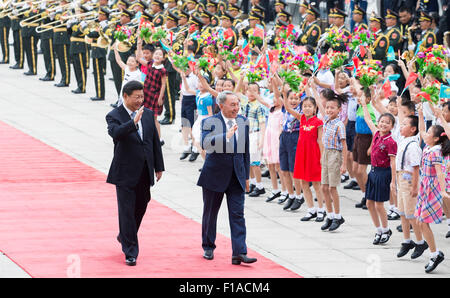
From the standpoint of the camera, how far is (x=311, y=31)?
2000 cm

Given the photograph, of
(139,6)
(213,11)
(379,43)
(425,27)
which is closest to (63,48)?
(139,6)

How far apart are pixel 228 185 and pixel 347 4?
12721mm

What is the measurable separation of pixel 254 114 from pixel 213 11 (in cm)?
934

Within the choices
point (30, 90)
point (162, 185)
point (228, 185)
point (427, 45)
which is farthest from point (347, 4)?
point (228, 185)

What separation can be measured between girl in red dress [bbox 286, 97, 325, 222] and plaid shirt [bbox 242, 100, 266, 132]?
1435mm

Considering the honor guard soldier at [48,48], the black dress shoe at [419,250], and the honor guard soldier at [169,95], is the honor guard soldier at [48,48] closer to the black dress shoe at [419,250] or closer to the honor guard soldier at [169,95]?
the honor guard soldier at [169,95]

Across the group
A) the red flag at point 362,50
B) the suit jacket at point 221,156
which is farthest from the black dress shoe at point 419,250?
the red flag at point 362,50

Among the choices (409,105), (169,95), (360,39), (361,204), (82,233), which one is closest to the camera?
(82,233)

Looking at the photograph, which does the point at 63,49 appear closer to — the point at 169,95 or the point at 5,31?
the point at 5,31

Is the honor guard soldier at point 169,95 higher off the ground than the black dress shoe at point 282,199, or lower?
higher

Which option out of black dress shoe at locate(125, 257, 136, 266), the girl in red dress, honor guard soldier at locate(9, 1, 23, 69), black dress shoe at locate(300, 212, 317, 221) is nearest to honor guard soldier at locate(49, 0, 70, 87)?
honor guard soldier at locate(9, 1, 23, 69)

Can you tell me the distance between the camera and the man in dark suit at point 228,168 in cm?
1005

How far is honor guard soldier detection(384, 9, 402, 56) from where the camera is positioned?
18.0m

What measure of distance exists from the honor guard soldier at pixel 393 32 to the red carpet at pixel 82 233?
257 inches
